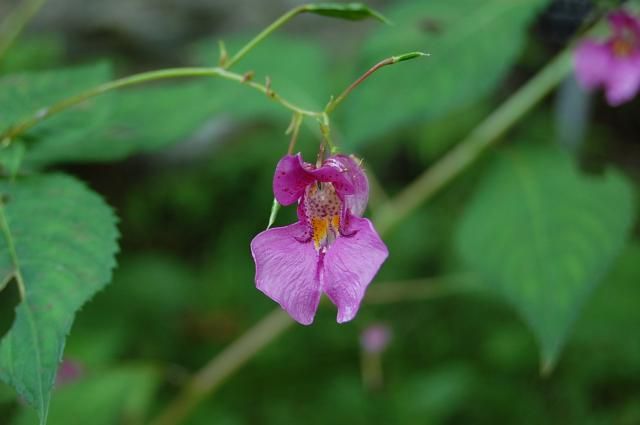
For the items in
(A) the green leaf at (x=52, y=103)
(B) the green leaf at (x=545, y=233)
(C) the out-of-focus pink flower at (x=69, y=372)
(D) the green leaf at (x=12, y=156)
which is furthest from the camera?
(C) the out-of-focus pink flower at (x=69, y=372)

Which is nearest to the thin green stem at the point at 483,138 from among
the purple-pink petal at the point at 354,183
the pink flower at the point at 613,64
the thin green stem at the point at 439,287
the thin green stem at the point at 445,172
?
the thin green stem at the point at 445,172

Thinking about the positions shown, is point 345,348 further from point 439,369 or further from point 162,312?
point 162,312

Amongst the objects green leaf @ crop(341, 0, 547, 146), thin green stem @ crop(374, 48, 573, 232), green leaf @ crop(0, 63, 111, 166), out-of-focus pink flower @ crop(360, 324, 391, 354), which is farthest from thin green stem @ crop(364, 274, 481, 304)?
green leaf @ crop(0, 63, 111, 166)

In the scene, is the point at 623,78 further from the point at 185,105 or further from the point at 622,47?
the point at 185,105

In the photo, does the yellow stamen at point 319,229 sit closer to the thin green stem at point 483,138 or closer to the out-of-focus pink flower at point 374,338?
the thin green stem at point 483,138

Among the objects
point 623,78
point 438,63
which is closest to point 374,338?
point 438,63

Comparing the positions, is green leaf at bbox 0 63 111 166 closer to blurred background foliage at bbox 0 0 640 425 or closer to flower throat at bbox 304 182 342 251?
blurred background foliage at bbox 0 0 640 425
